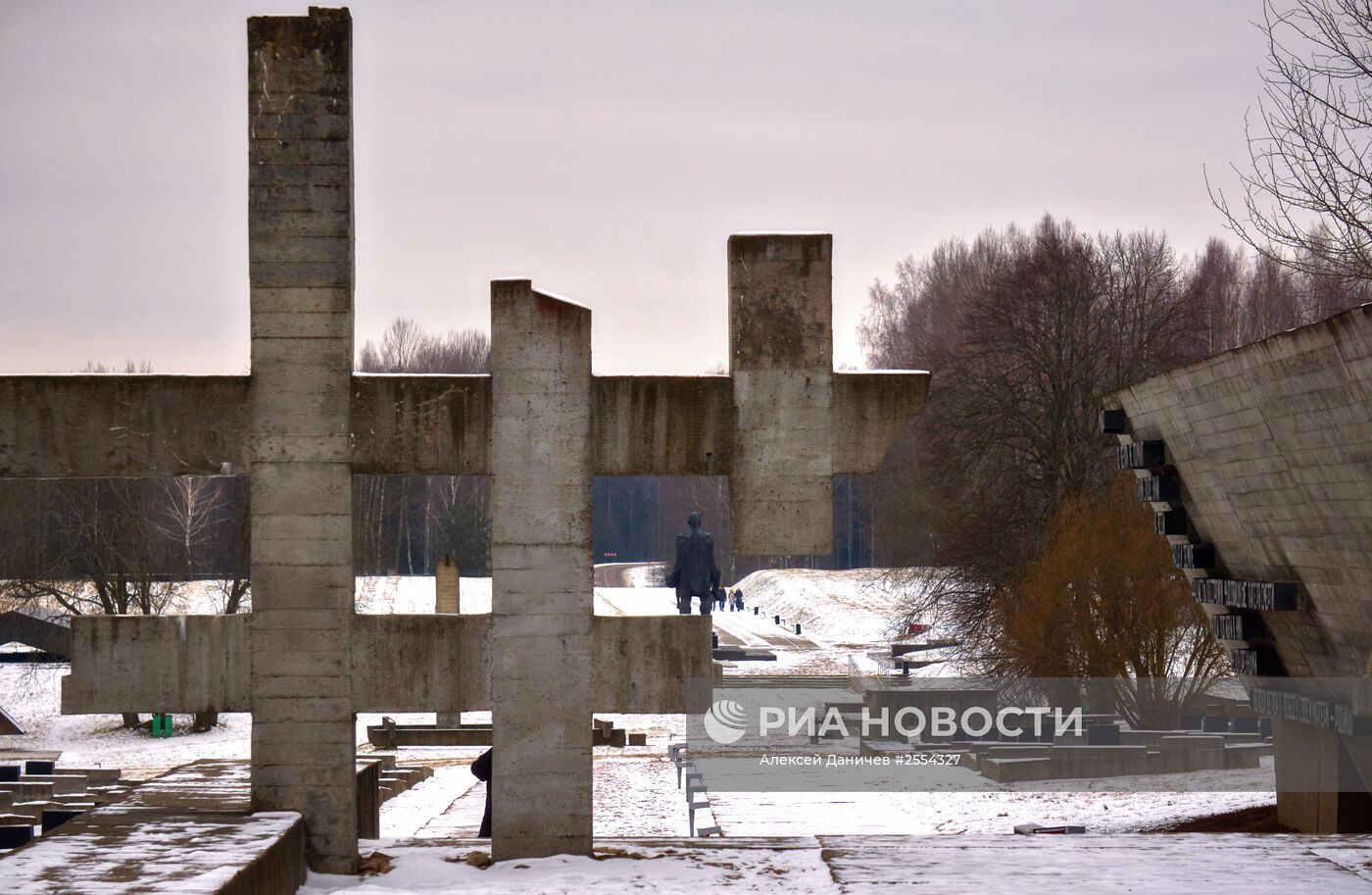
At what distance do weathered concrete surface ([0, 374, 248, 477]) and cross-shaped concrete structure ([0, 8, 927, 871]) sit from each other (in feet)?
0.05

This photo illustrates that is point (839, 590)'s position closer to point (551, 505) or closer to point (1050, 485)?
point (1050, 485)

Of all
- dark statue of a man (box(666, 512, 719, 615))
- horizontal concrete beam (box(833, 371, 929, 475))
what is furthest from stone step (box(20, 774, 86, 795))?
horizontal concrete beam (box(833, 371, 929, 475))

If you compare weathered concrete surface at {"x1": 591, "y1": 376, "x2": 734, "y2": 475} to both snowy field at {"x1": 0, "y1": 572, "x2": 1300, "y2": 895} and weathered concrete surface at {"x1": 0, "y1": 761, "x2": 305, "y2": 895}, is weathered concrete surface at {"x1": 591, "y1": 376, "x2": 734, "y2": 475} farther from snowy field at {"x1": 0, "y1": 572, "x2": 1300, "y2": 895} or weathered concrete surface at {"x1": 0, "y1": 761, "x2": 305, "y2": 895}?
weathered concrete surface at {"x1": 0, "y1": 761, "x2": 305, "y2": 895}

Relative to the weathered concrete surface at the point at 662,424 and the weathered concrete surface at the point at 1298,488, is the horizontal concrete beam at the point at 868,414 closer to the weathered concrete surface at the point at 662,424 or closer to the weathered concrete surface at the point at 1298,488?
the weathered concrete surface at the point at 662,424

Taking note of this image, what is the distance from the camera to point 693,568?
37.2 meters

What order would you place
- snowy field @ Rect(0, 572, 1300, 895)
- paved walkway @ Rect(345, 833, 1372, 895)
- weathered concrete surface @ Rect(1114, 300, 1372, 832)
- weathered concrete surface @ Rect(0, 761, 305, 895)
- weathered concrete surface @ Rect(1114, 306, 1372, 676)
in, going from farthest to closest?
1. weathered concrete surface @ Rect(1114, 300, 1372, 832)
2. weathered concrete surface @ Rect(1114, 306, 1372, 676)
3. snowy field @ Rect(0, 572, 1300, 895)
4. paved walkway @ Rect(345, 833, 1372, 895)
5. weathered concrete surface @ Rect(0, 761, 305, 895)

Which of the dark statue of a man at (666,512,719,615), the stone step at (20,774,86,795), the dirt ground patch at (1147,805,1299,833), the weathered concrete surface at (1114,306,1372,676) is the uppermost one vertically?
the weathered concrete surface at (1114,306,1372,676)

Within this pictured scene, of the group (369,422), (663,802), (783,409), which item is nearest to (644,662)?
(783,409)

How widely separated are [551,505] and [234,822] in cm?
299

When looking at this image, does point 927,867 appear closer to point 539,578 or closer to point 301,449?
point 539,578

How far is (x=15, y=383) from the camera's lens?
10164 millimetres

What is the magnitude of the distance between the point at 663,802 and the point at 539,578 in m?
13.0

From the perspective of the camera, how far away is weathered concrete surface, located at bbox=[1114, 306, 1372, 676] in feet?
40.4

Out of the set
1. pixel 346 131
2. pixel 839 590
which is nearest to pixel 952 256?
pixel 839 590
